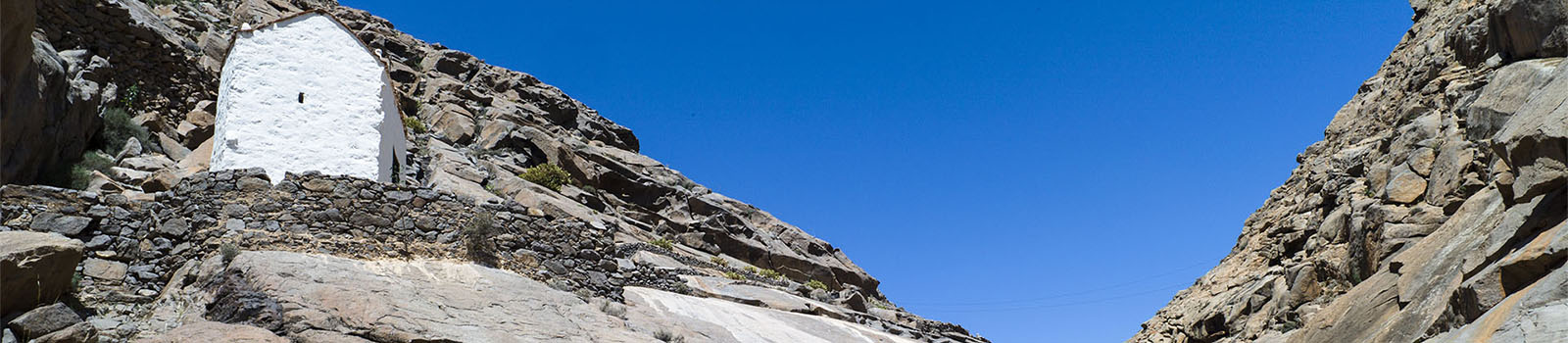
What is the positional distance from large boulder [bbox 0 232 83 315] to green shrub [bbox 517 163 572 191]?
21.4 metres

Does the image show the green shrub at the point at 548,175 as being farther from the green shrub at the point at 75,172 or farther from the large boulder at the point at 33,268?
the large boulder at the point at 33,268

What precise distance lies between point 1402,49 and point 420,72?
40.0 metres

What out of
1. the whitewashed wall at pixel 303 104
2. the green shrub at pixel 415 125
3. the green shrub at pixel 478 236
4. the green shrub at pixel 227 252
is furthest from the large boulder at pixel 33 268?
the green shrub at pixel 415 125

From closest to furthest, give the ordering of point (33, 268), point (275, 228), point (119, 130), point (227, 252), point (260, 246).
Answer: point (33, 268)
point (227, 252)
point (260, 246)
point (275, 228)
point (119, 130)

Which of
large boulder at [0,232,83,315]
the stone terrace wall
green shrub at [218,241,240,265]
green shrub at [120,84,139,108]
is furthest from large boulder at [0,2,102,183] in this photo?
large boulder at [0,232,83,315]

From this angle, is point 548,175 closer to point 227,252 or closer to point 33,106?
point 33,106

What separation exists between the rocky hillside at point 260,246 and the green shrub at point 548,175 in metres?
1.79

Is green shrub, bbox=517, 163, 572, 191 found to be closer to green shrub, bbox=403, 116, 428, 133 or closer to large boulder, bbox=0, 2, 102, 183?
green shrub, bbox=403, 116, 428, 133

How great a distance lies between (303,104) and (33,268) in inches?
304

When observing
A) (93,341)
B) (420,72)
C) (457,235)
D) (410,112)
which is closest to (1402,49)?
(457,235)

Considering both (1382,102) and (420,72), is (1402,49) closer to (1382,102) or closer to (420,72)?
(1382,102)

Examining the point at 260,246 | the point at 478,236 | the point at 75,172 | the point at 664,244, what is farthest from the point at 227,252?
the point at 664,244

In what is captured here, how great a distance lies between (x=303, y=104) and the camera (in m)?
18.1

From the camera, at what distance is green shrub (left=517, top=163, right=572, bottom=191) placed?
33750 millimetres
